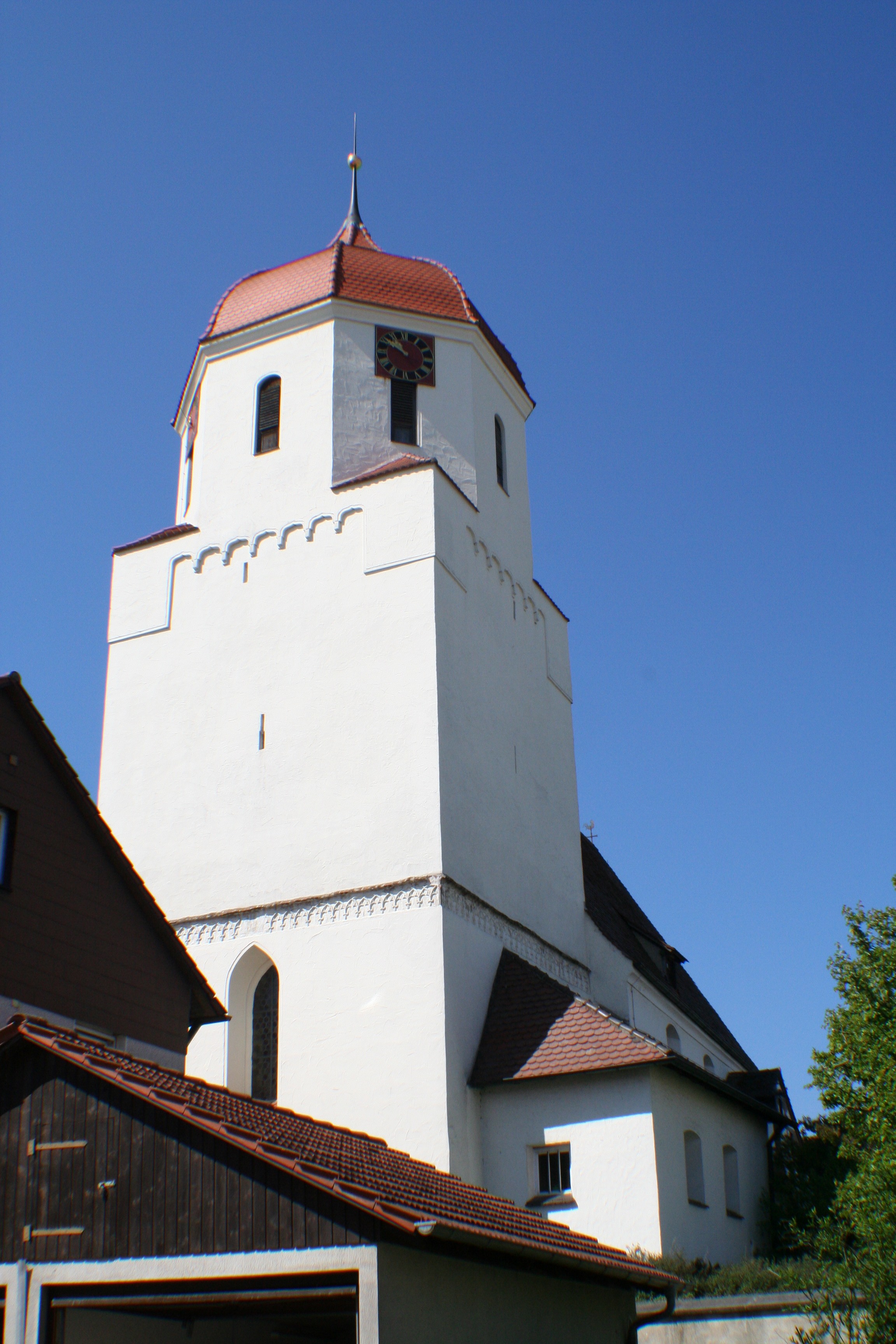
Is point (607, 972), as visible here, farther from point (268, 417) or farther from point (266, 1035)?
point (268, 417)

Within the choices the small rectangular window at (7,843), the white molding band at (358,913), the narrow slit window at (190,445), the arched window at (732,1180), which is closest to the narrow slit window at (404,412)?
the narrow slit window at (190,445)

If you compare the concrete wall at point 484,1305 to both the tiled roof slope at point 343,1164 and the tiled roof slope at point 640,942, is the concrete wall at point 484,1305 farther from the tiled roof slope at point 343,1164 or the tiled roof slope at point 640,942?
the tiled roof slope at point 640,942

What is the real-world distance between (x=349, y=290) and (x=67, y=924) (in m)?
14.5

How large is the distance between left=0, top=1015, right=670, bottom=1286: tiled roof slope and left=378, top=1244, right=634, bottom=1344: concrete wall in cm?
31

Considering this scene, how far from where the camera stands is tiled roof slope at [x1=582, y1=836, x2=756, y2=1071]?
2708 centimetres

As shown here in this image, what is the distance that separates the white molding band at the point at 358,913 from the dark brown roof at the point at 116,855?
11.0 feet

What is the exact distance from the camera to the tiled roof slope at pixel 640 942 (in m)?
27.1

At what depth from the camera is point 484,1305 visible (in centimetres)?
1004

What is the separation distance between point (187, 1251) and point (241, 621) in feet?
50.8

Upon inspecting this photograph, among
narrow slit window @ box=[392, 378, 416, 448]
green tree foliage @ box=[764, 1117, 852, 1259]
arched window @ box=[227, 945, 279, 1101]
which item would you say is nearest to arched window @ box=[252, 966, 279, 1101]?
arched window @ box=[227, 945, 279, 1101]

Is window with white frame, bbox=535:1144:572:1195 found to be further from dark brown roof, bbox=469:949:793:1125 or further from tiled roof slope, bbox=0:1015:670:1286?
tiled roof slope, bbox=0:1015:670:1286

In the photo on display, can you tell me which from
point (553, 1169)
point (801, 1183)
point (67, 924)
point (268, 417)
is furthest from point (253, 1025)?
point (268, 417)

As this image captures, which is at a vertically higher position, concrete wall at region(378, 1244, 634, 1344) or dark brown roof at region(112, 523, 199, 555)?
dark brown roof at region(112, 523, 199, 555)

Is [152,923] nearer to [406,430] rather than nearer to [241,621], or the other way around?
[241,621]
